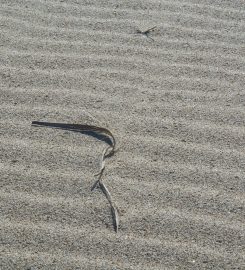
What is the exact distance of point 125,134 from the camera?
3.07 metres

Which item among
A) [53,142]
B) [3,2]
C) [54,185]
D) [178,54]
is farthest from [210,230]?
[3,2]

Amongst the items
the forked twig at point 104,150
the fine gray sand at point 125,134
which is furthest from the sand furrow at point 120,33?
the forked twig at point 104,150

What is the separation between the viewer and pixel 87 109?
321 centimetres

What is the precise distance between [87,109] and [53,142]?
0.29 metres

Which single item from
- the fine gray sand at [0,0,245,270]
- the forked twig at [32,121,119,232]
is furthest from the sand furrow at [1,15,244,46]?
the forked twig at [32,121,119,232]

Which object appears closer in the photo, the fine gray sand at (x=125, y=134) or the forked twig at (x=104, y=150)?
the fine gray sand at (x=125, y=134)

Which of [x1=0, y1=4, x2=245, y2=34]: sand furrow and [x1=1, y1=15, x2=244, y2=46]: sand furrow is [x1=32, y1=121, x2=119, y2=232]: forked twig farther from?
[x1=0, y1=4, x2=245, y2=34]: sand furrow

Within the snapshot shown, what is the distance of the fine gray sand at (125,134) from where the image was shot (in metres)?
2.52

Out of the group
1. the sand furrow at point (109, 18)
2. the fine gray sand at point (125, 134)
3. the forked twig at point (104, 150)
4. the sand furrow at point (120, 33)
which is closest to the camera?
the fine gray sand at point (125, 134)

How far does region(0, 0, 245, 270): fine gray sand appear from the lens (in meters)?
2.52

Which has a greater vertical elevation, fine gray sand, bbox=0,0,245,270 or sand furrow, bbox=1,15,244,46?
sand furrow, bbox=1,15,244,46

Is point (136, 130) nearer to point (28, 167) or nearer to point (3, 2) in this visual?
point (28, 167)

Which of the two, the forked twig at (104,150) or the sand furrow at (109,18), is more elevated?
the sand furrow at (109,18)

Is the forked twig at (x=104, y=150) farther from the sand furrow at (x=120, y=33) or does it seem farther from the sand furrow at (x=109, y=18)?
the sand furrow at (x=109, y=18)
